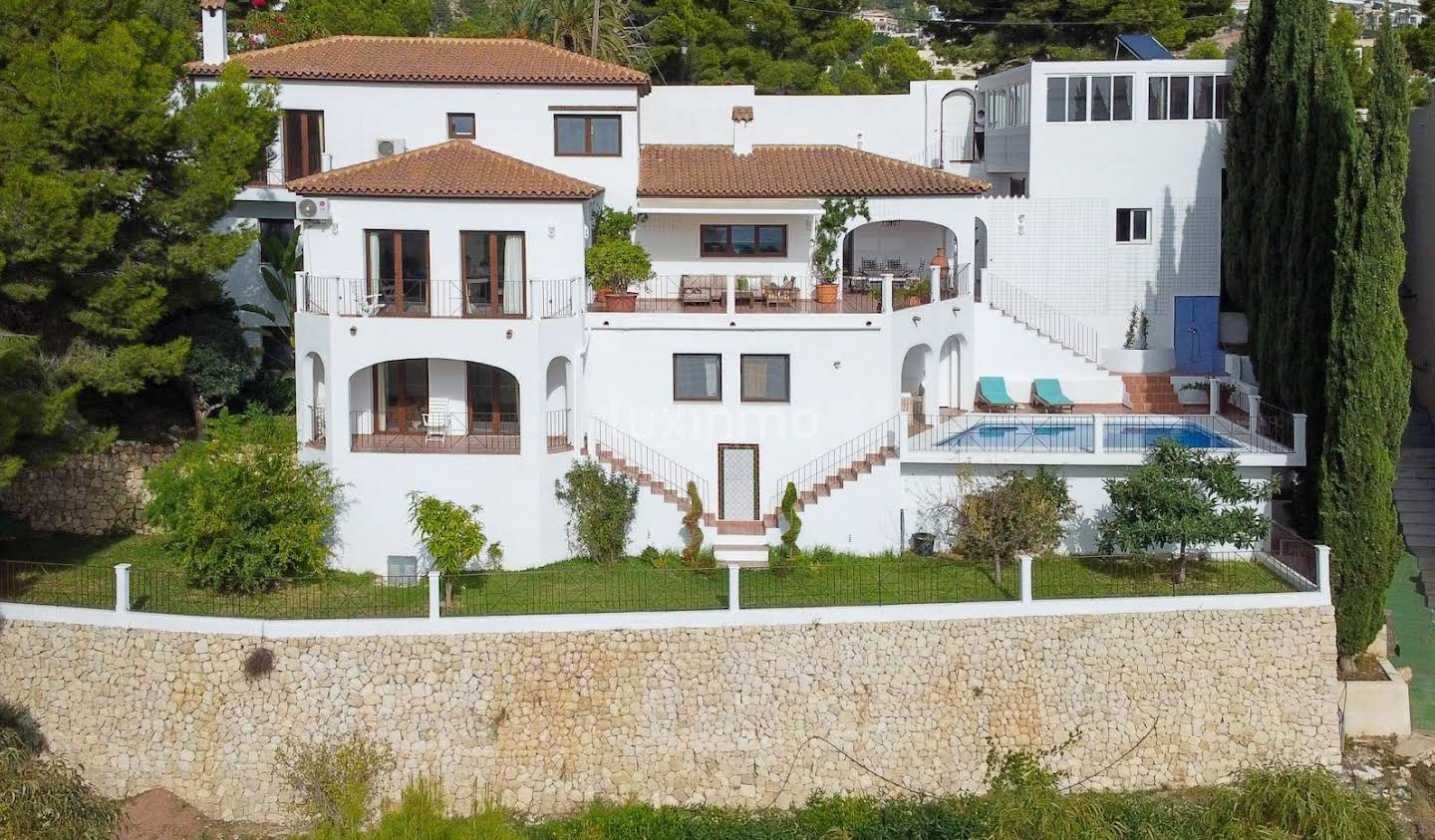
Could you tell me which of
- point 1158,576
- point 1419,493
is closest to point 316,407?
point 1158,576

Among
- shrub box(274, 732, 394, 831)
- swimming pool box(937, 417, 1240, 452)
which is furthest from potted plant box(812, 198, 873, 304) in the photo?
shrub box(274, 732, 394, 831)

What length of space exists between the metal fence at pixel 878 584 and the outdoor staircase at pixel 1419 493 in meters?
9.23

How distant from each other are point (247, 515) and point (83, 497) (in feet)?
22.4

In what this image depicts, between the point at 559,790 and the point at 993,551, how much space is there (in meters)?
8.96

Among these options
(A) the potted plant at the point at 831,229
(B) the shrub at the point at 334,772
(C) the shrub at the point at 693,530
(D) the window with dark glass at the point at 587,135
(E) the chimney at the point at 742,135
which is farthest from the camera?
(E) the chimney at the point at 742,135

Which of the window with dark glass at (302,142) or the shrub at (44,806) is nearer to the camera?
the shrub at (44,806)

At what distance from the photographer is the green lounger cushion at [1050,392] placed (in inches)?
1430

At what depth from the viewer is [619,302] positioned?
33.7 m

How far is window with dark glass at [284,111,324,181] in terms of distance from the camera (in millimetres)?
37312

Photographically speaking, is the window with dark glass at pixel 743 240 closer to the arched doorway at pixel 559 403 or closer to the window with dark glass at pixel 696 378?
the window with dark glass at pixel 696 378

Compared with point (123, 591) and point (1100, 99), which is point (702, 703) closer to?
point (123, 591)

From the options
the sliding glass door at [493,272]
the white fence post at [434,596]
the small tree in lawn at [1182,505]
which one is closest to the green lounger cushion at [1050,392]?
the small tree in lawn at [1182,505]

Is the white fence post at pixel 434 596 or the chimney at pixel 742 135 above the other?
the chimney at pixel 742 135

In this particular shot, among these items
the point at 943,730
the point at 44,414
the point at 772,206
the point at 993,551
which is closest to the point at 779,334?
the point at 772,206
